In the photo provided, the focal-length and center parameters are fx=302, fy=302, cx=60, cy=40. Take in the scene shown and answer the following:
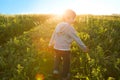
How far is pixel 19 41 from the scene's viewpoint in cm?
1334

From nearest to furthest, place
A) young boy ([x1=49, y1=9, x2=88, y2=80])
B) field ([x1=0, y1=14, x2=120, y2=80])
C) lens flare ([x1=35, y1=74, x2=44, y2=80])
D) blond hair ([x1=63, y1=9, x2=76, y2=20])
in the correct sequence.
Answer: blond hair ([x1=63, y1=9, x2=76, y2=20]) → young boy ([x1=49, y1=9, x2=88, y2=80]) → lens flare ([x1=35, y1=74, x2=44, y2=80]) → field ([x1=0, y1=14, x2=120, y2=80])

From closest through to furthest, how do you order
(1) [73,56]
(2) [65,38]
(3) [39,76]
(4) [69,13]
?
(4) [69,13] < (2) [65,38] < (3) [39,76] < (1) [73,56]

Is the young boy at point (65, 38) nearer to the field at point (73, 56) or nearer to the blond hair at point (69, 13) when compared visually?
the blond hair at point (69, 13)

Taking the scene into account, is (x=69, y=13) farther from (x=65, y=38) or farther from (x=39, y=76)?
(x=39, y=76)

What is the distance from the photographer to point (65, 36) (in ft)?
32.8

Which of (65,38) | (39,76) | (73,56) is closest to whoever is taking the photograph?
(65,38)

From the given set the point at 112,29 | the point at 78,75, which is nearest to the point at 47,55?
the point at 78,75

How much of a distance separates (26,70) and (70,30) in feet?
7.85

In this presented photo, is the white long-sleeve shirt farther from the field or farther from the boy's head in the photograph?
the field

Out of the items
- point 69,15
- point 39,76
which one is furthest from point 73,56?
point 69,15

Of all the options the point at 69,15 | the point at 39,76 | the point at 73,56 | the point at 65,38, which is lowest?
the point at 39,76

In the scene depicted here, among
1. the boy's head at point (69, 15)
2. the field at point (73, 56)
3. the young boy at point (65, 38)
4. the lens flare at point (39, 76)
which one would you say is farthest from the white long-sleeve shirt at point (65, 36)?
the lens flare at point (39, 76)

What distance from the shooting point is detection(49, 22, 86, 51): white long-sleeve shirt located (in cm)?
986

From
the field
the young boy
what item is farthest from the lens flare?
the young boy
